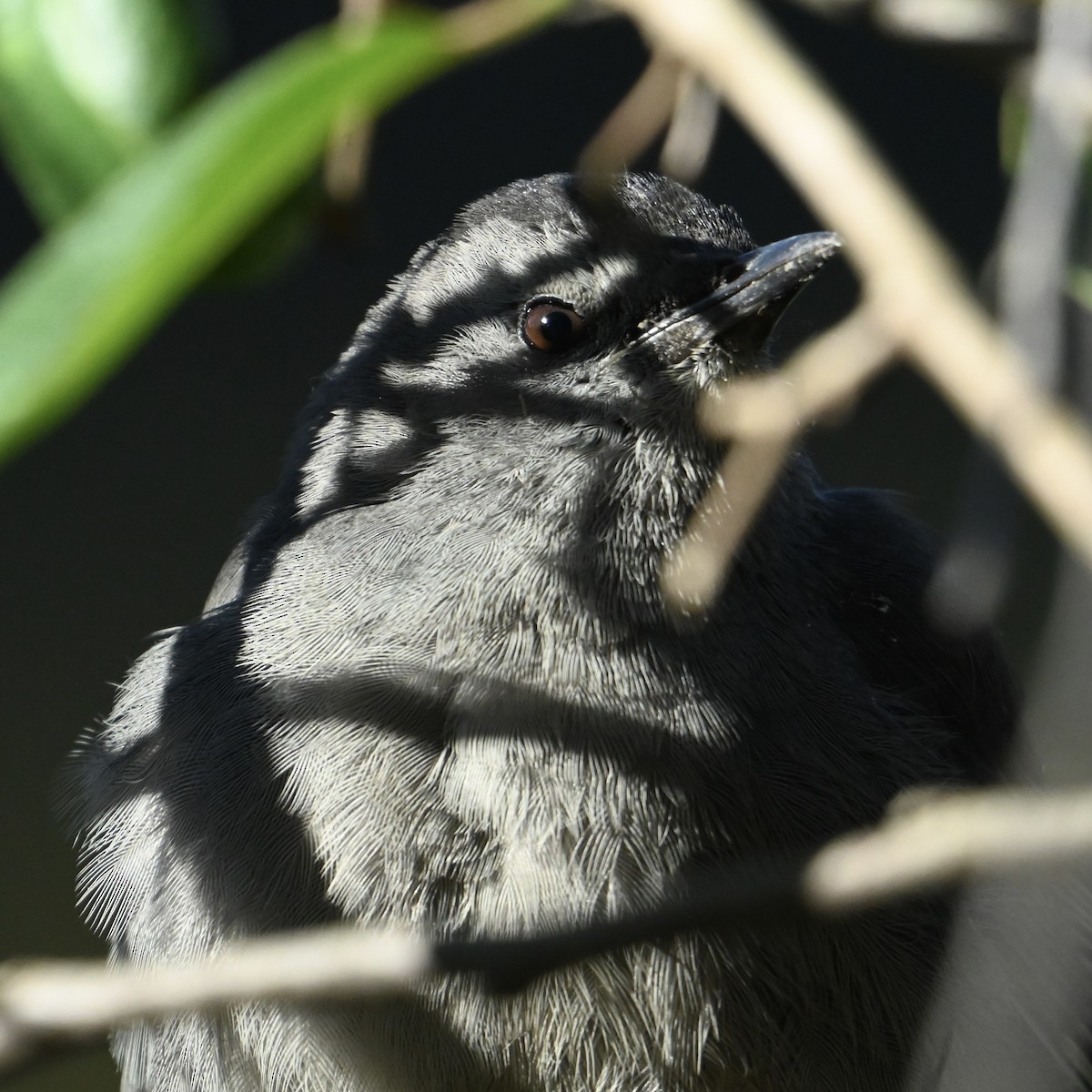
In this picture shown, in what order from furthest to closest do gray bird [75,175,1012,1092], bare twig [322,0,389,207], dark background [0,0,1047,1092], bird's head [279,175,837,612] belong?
dark background [0,0,1047,1092]
bird's head [279,175,837,612]
gray bird [75,175,1012,1092]
bare twig [322,0,389,207]

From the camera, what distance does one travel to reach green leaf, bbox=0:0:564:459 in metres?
0.48

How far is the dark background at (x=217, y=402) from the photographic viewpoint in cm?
387

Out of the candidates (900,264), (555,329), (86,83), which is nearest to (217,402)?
(555,329)

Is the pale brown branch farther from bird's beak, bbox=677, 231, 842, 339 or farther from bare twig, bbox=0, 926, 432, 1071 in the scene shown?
bird's beak, bbox=677, 231, 842, 339

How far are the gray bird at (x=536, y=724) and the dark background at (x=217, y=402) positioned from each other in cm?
210

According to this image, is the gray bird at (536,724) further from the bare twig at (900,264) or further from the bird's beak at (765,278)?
the bare twig at (900,264)

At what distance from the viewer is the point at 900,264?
44 cm

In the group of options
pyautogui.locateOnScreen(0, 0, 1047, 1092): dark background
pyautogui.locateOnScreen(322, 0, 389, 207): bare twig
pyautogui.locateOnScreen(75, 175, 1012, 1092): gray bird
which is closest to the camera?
pyautogui.locateOnScreen(322, 0, 389, 207): bare twig

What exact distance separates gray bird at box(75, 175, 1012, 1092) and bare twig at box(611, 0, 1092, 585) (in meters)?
0.97

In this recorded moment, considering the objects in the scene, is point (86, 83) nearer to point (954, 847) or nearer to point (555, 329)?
point (954, 847)

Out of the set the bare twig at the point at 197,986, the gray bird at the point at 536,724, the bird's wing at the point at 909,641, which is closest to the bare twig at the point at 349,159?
the bare twig at the point at 197,986

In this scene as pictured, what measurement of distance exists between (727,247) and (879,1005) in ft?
2.99

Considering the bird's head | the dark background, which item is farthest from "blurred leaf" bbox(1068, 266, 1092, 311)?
the dark background

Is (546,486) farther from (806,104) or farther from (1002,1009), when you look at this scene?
(806,104)
